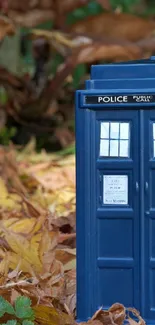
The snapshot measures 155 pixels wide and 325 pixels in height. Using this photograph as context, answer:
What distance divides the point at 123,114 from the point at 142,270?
0.46 meters

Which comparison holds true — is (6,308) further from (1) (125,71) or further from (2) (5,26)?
(2) (5,26)

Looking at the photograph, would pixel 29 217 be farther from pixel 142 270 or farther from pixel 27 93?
pixel 27 93

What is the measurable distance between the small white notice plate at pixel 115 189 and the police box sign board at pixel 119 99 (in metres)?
0.22

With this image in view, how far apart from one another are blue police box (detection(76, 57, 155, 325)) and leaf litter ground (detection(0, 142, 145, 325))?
100 millimetres

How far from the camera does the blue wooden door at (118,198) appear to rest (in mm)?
2053

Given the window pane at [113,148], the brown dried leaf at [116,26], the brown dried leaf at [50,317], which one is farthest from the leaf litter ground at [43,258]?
the brown dried leaf at [116,26]

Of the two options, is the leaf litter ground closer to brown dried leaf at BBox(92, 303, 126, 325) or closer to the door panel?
brown dried leaf at BBox(92, 303, 126, 325)

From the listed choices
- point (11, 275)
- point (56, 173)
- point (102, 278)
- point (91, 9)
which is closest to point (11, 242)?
point (11, 275)

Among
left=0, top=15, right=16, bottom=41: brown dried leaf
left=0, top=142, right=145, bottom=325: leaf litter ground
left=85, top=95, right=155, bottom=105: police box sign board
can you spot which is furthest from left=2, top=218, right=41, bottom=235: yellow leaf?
left=0, top=15, right=16, bottom=41: brown dried leaf

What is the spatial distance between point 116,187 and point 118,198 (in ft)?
0.11

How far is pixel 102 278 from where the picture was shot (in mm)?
2092

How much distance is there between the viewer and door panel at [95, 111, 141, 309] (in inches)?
80.8

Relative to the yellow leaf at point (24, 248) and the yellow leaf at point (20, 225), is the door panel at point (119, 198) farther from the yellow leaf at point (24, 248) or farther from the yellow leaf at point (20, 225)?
the yellow leaf at point (20, 225)

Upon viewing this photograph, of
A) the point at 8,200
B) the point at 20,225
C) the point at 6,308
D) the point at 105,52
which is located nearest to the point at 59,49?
the point at 105,52
